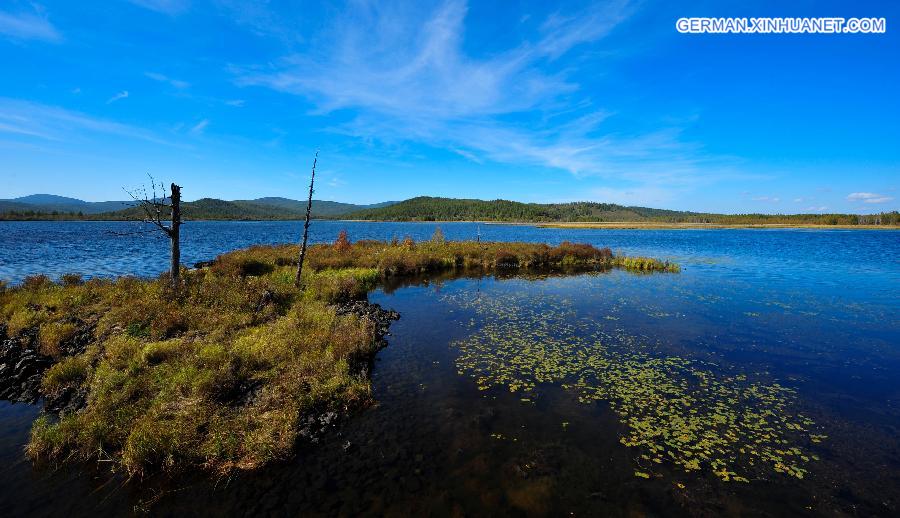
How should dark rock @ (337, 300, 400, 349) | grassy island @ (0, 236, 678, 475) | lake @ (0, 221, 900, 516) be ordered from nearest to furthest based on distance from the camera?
lake @ (0, 221, 900, 516) → grassy island @ (0, 236, 678, 475) → dark rock @ (337, 300, 400, 349)

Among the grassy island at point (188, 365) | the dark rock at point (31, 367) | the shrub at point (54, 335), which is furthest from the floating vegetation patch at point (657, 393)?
the shrub at point (54, 335)

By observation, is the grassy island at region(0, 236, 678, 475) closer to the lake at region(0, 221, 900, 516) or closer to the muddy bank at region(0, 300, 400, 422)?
the muddy bank at region(0, 300, 400, 422)

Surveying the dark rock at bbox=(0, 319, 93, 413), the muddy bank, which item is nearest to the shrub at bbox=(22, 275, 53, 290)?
the muddy bank

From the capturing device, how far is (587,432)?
11.1 metres

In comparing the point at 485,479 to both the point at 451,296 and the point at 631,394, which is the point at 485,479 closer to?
the point at 631,394

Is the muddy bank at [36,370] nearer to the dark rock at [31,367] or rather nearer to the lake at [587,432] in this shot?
the dark rock at [31,367]

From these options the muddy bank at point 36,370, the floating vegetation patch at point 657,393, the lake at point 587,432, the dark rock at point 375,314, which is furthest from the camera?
the dark rock at point 375,314

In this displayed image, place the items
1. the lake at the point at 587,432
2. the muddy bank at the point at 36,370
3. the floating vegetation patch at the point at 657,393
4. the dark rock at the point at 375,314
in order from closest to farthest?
the lake at the point at 587,432 < the floating vegetation patch at the point at 657,393 < the muddy bank at the point at 36,370 < the dark rock at the point at 375,314

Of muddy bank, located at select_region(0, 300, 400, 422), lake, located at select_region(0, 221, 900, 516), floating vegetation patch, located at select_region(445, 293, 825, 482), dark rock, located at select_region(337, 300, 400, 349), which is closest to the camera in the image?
lake, located at select_region(0, 221, 900, 516)

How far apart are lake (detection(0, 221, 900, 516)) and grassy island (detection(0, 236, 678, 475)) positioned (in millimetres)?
727

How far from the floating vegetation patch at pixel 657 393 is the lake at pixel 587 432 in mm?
61

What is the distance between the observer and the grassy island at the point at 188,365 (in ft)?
31.9

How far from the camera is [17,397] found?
12.7 m

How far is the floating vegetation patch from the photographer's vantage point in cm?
1011
